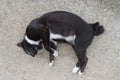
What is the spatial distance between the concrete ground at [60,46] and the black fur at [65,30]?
0.52 ft

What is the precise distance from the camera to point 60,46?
4.71 m

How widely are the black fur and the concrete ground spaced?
0.52 feet

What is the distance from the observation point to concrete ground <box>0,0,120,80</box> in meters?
4.51

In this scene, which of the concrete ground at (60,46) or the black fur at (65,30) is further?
the concrete ground at (60,46)

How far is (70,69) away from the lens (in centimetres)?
454

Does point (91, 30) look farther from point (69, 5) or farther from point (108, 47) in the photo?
point (69, 5)

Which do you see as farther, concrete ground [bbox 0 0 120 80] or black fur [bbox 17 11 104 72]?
concrete ground [bbox 0 0 120 80]

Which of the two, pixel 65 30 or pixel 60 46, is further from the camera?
pixel 60 46

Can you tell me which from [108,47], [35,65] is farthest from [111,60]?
[35,65]

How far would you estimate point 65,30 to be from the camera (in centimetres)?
448

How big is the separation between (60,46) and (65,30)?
0.31m

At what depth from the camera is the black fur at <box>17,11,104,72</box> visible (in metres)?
4.39

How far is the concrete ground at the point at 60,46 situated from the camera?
451 centimetres

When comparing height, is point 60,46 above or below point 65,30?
below
